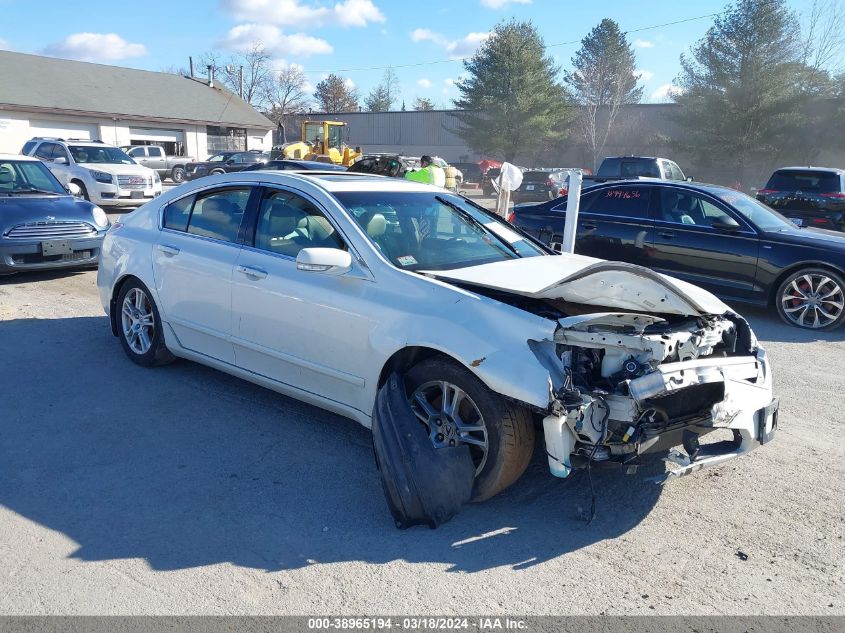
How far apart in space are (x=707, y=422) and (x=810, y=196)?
12.4 meters

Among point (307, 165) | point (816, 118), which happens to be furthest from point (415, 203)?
point (816, 118)

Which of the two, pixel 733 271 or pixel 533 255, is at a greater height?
pixel 533 255

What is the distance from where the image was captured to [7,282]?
973 cm

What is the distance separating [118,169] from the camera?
60.5 ft

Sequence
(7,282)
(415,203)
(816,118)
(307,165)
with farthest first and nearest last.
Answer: (816,118), (307,165), (7,282), (415,203)

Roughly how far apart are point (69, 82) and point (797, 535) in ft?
144

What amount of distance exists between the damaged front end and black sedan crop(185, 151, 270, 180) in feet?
93.3

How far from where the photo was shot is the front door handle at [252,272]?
4836 mm

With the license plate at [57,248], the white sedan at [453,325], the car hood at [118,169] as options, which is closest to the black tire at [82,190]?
the car hood at [118,169]

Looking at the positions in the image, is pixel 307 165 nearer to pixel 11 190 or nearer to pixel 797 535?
pixel 11 190

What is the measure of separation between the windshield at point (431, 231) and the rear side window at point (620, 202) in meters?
4.70

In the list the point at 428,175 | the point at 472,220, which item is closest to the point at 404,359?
the point at 472,220

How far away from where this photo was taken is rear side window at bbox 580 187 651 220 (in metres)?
9.58

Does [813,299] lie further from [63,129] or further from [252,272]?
[63,129]
